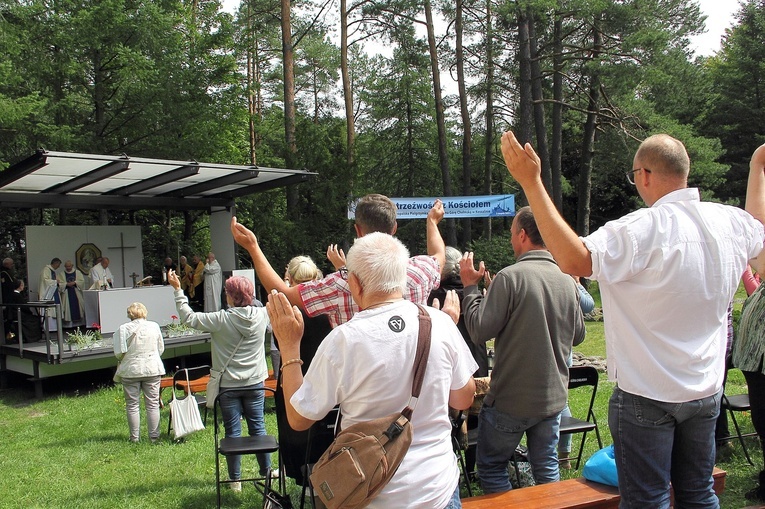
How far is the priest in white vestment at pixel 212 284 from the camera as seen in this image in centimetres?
1495

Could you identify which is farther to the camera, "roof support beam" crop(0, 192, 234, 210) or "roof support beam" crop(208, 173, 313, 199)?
"roof support beam" crop(208, 173, 313, 199)

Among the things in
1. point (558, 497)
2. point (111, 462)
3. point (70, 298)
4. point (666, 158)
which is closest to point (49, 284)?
point (70, 298)

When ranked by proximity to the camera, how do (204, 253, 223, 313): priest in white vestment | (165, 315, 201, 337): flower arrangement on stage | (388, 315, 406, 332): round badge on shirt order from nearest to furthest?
(388, 315, 406, 332): round badge on shirt
(165, 315, 201, 337): flower arrangement on stage
(204, 253, 223, 313): priest in white vestment

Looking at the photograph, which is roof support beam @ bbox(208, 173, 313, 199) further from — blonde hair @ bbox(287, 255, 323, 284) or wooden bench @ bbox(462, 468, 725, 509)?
wooden bench @ bbox(462, 468, 725, 509)

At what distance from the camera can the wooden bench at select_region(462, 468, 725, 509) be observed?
120 inches

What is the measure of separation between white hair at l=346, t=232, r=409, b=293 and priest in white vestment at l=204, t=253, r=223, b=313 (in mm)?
13318

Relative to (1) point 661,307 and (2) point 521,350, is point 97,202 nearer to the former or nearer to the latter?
(2) point 521,350

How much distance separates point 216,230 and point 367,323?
14160 mm

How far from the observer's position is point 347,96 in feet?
72.5

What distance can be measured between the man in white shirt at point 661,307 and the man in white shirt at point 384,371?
500mm

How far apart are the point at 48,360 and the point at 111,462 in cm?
405

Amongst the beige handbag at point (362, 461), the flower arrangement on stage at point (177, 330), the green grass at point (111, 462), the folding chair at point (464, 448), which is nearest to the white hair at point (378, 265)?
the beige handbag at point (362, 461)

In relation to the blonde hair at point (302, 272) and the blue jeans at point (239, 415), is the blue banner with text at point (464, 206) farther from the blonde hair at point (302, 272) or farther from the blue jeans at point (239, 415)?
the blonde hair at point (302, 272)

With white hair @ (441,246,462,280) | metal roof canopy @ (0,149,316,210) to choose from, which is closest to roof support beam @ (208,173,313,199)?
metal roof canopy @ (0,149,316,210)
